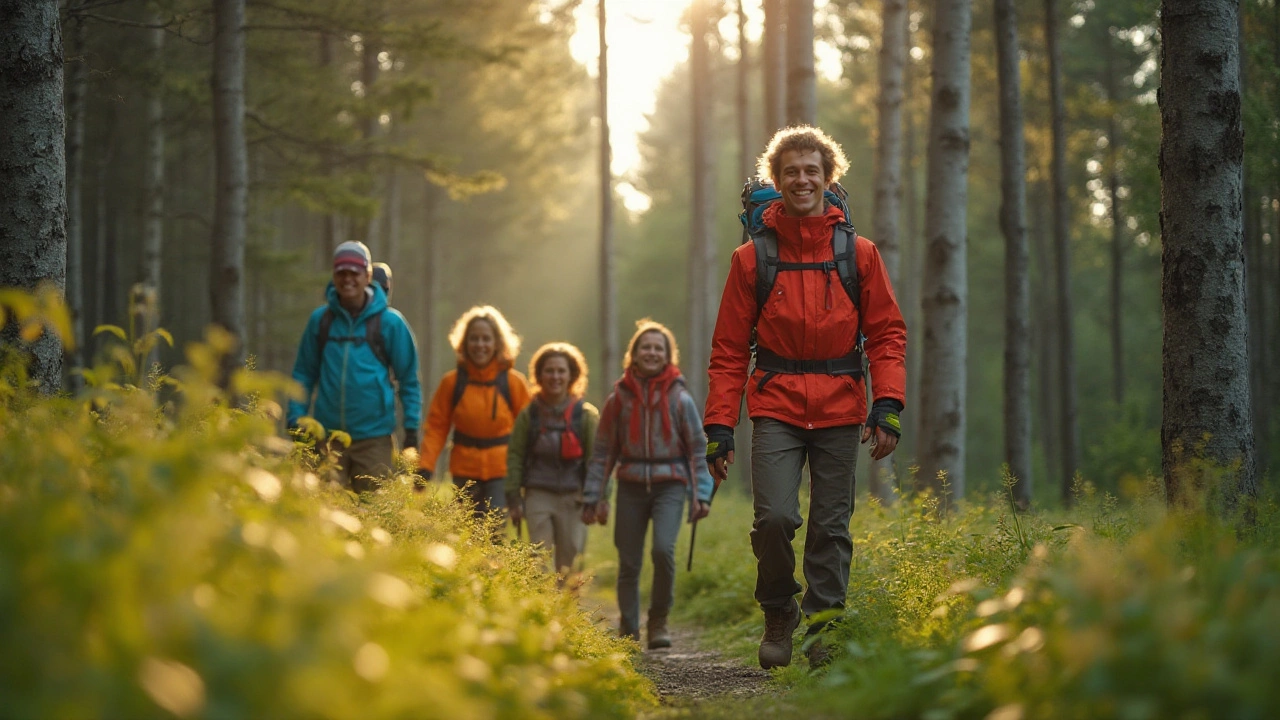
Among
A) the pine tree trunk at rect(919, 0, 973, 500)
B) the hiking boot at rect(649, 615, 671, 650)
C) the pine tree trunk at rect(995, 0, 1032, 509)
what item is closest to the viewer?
the hiking boot at rect(649, 615, 671, 650)

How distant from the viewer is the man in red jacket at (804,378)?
19.5 feet

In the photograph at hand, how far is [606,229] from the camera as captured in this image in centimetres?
2083

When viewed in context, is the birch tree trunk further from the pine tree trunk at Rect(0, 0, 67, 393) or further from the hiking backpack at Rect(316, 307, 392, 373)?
the pine tree trunk at Rect(0, 0, 67, 393)

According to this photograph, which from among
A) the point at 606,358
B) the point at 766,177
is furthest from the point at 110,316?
the point at 766,177

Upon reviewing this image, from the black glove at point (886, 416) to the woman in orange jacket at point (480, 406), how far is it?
4.05 metres

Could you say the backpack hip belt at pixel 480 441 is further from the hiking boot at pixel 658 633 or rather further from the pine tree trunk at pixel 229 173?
the pine tree trunk at pixel 229 173

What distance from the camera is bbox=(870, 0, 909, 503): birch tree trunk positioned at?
13.5m

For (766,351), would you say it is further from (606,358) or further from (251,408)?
(606,358)

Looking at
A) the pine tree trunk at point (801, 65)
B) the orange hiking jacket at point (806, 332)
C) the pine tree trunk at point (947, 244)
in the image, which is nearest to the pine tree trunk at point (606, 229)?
the pine tree trunk at point (801, 65)

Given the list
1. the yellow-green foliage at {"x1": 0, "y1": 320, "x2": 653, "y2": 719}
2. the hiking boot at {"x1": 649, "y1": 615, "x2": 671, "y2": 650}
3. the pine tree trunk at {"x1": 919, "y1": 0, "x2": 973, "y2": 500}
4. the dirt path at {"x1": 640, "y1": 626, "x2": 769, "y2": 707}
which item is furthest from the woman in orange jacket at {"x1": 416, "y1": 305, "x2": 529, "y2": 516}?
the yellow-green foliage at {"x1": 0, "y1": 320, "x2": 653, "y2": 719}

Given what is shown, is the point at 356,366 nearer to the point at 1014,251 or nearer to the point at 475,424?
the point at 475,424

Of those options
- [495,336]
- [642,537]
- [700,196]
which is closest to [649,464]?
[642,537]

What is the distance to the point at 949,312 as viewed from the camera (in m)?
10.9

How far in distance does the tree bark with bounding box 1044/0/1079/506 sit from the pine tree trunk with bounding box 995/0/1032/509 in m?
5.07
